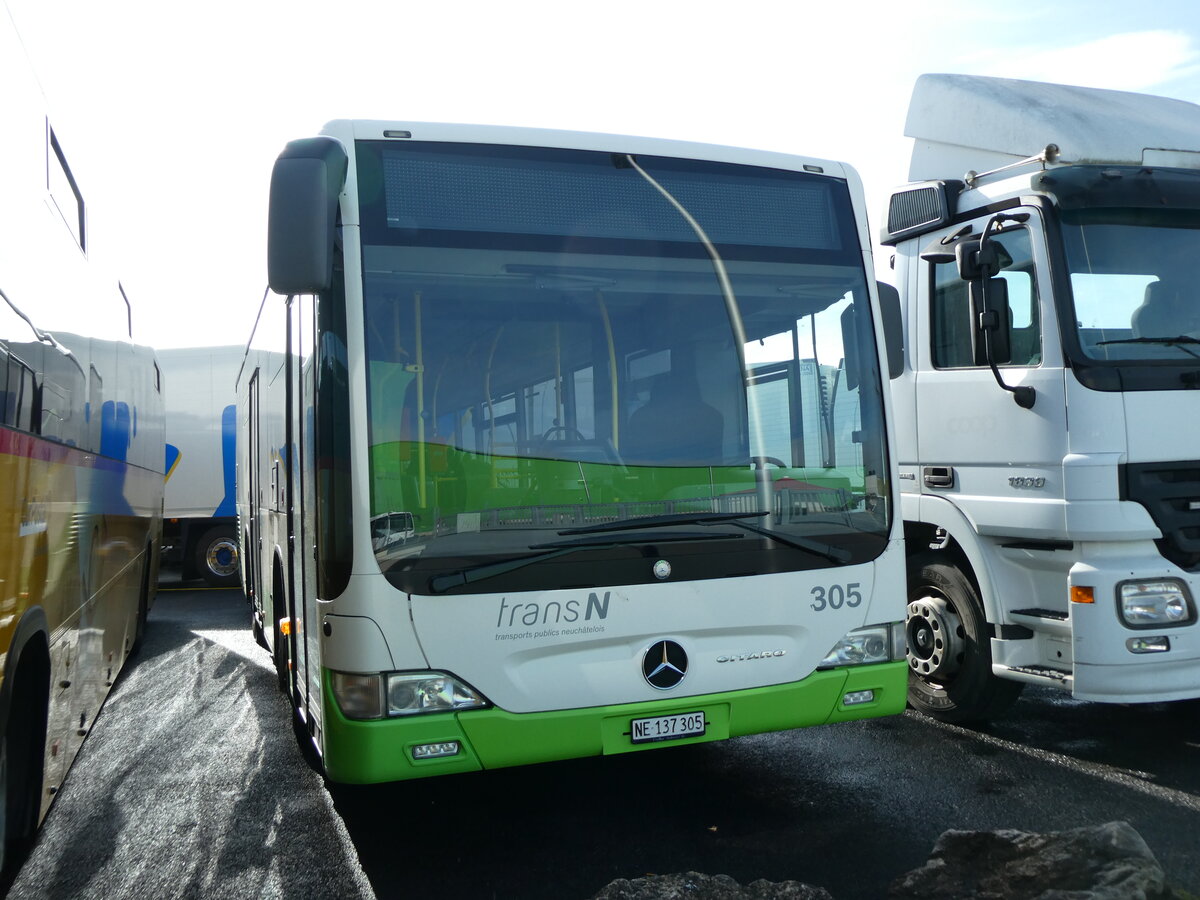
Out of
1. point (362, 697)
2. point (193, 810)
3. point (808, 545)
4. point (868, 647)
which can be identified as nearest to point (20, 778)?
point (193, 810)

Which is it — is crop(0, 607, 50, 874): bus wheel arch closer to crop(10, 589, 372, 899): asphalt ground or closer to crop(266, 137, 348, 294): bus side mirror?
crop(10, 589, 372, 899): asphalt ground

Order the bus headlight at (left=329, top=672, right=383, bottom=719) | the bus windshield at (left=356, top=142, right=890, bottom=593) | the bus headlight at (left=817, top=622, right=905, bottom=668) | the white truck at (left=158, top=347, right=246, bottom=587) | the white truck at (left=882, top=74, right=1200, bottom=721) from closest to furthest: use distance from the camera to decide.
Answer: the bus headlight at (left=329, top=672, right=383, bottom=719) < the bus windshield at (left=356, top=142, right=890, bottom=593) < the bus headlight at (left=817, top=622, right=905, bottom=668) < the white truck at (left=882, top=74, right=1200, bottom=721) < the white truck at (left=158, top=347, right=246, bottom=587)

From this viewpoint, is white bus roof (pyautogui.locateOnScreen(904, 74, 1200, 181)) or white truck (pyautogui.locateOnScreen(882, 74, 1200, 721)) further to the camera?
white bus roof (pyautogui.locateOnScreen(904, 74, 1200, 181))

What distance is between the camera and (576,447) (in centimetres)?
435

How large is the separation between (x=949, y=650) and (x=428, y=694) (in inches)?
131

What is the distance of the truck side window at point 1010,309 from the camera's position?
18.1 ft

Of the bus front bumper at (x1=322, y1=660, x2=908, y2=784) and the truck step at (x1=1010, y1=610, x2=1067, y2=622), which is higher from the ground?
the truck step at (x1=1010, y1=610, x2=1067, y2=622)

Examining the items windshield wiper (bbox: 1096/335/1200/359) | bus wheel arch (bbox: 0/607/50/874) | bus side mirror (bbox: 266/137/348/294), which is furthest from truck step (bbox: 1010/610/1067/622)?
bus wheel arch (bbox: 0/607/50/874)

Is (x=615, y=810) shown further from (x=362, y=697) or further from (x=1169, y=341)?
(x=1169, y=341)

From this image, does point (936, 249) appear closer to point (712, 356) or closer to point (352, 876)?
point (712, 356)

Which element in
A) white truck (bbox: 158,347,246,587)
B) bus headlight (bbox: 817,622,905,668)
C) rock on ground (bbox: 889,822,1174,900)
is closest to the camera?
rock on ground (bbox: 889,822,1174,900)

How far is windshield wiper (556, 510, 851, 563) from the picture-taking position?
4301 mm

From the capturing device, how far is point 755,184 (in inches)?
192

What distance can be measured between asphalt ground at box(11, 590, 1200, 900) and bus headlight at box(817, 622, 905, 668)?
0.69 metres
